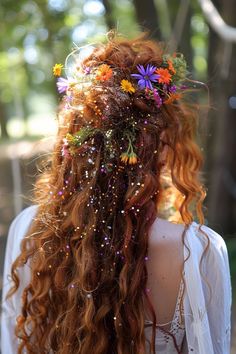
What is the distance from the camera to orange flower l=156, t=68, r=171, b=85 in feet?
4.91

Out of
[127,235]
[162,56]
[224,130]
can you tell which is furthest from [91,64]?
[224,130]

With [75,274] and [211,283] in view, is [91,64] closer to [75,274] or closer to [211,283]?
[75,274]

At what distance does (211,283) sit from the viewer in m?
1.49

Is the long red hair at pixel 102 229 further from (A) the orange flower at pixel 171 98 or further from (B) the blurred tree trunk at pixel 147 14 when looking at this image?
(B) the blurred tree trunk at pixel 147 14

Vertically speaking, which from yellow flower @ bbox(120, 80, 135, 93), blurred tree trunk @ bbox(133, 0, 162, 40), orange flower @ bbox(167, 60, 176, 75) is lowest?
yellow flower @ bbox(120, 80, 135, 93)

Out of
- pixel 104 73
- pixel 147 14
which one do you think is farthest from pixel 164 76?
pixel 147 14

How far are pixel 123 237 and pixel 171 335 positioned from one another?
0.36m

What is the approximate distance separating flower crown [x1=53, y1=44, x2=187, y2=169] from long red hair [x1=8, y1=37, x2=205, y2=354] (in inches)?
0.9

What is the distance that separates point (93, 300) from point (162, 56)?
80cm

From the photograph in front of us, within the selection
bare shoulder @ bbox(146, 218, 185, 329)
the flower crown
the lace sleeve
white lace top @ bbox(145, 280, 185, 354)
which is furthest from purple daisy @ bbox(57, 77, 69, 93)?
white lace top @ bbox(145, 280, 185, 354)

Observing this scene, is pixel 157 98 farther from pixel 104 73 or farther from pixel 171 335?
pixel 171 335

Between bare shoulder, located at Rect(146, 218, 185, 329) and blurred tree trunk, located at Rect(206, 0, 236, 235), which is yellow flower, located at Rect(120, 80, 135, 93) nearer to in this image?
bare shoulder, located at Rect(146, 218, 185, 329)

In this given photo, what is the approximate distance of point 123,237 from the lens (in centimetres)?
146

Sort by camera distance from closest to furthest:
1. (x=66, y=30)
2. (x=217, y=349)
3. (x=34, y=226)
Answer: (x=217, y=349), (x=34, y=226), (x=66, y=30)
